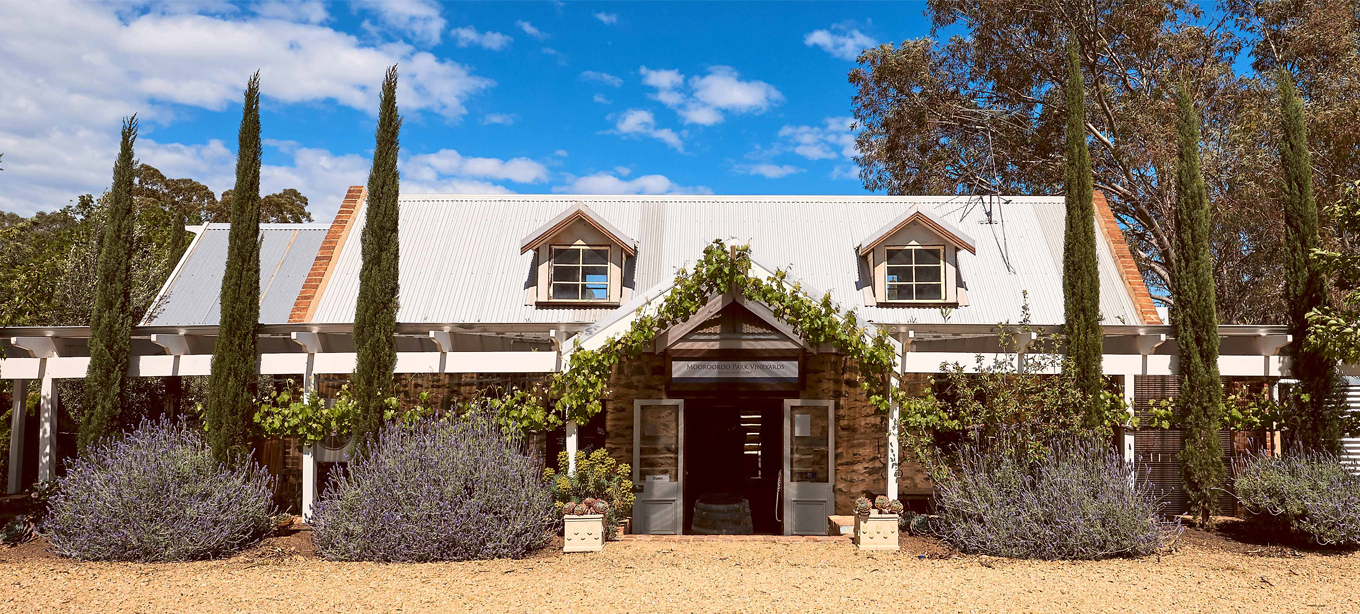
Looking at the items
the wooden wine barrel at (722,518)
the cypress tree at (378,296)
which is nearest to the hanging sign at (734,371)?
the wooden wine barrel at (722,518)

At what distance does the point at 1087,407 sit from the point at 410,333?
7625 mm

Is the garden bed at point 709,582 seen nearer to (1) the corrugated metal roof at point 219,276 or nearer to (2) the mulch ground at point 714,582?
(2) the mulch ground at point 714,582

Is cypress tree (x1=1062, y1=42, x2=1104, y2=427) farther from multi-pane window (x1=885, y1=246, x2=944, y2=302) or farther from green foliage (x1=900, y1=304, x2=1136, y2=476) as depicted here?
multi-pane window (x1=885, y1=246, x2=944, y2=302)

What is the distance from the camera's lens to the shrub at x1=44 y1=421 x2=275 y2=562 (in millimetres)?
8109

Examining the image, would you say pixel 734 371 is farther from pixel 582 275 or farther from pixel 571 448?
pixel 582 275

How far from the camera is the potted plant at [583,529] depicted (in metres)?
8.45

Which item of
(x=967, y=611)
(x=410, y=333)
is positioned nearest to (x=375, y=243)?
(x=410, y=333)

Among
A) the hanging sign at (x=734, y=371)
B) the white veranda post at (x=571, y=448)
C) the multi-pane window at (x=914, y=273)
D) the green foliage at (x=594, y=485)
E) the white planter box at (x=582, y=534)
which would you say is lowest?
the white planter box at (x=582, y=534)

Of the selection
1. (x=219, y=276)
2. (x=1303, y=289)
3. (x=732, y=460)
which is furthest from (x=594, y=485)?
(x=219, y=276)

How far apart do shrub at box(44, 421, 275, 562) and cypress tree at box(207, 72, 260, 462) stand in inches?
22.9

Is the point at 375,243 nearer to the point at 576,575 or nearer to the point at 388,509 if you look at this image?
the point at 388,509

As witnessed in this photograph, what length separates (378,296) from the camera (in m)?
9.85

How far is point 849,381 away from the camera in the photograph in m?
11.2

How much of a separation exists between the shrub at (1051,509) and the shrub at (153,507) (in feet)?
23.3
